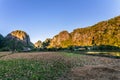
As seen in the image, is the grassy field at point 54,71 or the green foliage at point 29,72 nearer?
the green foliage at point 29,72

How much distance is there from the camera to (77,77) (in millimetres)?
24828

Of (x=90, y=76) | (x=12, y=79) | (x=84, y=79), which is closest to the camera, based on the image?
(x=12, y=79)

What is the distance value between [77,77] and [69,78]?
1117mm

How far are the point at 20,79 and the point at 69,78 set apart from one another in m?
5.50

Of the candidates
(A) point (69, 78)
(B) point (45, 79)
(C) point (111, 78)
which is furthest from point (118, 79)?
(B) point (45, 79)

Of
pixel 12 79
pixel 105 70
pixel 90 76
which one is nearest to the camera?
pixel 12 79

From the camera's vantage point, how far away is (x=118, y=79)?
24266 mm

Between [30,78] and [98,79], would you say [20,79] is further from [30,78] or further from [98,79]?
[98,79]

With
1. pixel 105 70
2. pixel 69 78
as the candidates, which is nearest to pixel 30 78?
pixel 69 78

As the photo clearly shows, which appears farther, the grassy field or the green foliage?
the grassy field

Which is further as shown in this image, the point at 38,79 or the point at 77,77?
the point at 77,77

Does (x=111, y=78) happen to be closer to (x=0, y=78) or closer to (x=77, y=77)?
(x=77, y=77)

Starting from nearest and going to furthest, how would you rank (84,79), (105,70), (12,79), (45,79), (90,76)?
(12,79) → (45,79) → (84,79) → (90,76) → (105,70)

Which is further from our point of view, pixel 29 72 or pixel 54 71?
pixel 54 71
